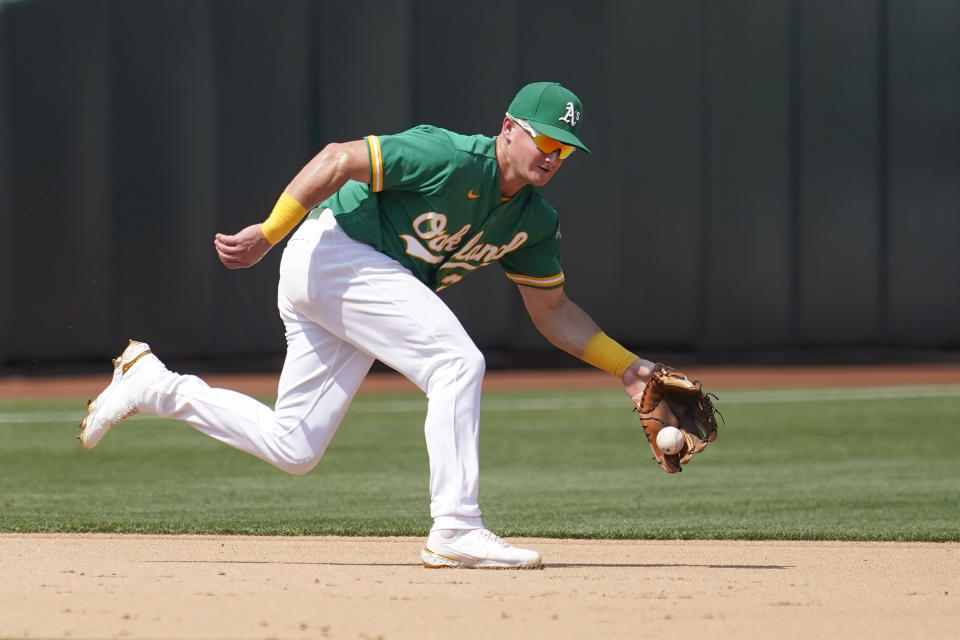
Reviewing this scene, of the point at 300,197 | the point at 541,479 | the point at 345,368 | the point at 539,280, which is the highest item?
the point at 300,197

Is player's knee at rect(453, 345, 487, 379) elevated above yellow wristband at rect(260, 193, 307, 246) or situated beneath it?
situated beneath

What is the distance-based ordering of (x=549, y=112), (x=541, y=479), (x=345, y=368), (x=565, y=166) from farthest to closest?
(x=565, y=166), (x=541, y=479), (x=345, y=368), (x=549, y=112)

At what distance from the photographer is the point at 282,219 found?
3914 mm

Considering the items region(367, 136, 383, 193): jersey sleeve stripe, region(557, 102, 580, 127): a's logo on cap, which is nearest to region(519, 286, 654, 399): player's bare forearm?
region(557, 102, 580, 127): a's logo on cap

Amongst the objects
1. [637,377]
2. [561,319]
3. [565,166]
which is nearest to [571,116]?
[561,319]

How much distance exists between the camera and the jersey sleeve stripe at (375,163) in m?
3.96

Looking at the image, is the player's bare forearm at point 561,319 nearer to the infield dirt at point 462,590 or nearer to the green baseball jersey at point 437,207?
the green baseball jersey at point 437,207

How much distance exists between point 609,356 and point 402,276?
0.85 m

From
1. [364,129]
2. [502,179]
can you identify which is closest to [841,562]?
[502,179]

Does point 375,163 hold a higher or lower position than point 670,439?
higher

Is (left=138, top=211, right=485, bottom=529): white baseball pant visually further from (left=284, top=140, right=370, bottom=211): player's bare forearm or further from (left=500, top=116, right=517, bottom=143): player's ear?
(left=500, top=116, right=517, bottom=143): player's ear

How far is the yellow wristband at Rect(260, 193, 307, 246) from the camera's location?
3906 mm

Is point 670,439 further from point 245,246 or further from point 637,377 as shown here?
point 245,246

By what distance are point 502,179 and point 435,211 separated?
250 mm
